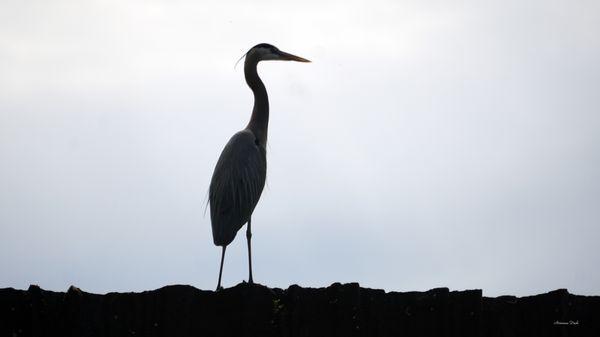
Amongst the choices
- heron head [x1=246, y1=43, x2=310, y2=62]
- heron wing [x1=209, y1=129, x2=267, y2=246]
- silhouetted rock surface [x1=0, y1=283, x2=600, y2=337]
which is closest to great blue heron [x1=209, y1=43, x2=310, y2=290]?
heron wing [x1=209, y1=129, x2=267, y2=246]

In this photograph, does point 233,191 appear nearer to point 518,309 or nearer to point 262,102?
point 262,102

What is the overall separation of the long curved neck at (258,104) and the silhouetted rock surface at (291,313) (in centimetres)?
609

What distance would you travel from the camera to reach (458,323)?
185 inches

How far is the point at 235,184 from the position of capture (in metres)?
9.38

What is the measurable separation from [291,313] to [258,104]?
6738 millimetres

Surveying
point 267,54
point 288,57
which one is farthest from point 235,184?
point 288,57

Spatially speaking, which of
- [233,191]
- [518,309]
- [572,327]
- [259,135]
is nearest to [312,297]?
[518,309]

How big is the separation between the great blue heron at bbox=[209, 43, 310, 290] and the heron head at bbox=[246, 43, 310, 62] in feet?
2.96

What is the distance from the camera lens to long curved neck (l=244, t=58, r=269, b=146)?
10.8 metres

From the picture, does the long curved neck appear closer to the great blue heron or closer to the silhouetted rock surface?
the great blue heron

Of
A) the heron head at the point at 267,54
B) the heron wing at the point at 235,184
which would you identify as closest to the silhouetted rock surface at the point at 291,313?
the heron wing at the point at 235,184

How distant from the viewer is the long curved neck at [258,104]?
10750mm

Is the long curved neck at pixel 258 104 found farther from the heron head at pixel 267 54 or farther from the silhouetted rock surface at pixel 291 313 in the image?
Answer: the silhouetted rock surface at pixel 291 313

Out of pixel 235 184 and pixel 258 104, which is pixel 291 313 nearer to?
pixel 235 184
